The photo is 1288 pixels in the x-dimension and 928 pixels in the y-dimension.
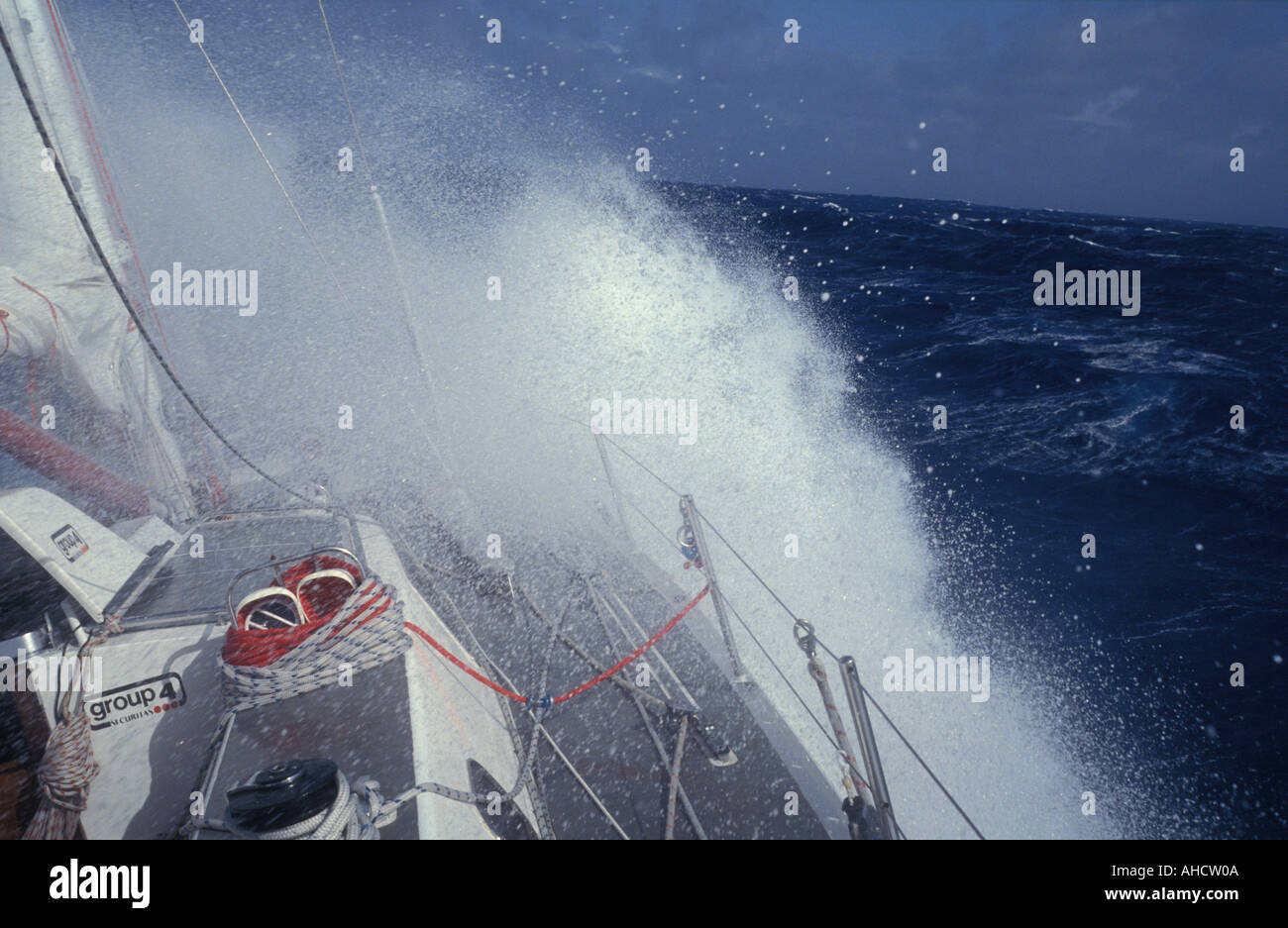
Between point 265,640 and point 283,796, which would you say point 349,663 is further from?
point 283,796

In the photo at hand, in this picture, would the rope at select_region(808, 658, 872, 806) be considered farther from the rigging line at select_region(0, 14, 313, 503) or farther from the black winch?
the rigging line at select_region(0, 14, 313, 503)

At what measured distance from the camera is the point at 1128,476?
1005cm

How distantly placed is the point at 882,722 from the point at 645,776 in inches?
109

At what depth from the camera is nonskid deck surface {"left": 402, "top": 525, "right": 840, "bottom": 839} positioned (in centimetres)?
339

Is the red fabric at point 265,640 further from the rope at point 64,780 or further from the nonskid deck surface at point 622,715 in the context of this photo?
the nonskid deck surface at point 622,715

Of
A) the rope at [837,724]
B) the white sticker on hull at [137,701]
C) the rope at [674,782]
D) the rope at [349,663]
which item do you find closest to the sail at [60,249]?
the white sticker on hull at [137,701]

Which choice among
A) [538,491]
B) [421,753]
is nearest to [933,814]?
[421,753]

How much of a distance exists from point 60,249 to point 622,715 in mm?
5461

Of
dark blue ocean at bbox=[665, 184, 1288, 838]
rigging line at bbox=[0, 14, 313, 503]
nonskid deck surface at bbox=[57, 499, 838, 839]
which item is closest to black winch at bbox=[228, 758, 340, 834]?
nonskid deck surface at bbox=[57, 499, 838, 839]

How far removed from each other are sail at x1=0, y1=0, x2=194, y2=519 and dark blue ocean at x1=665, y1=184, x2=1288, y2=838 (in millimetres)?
8624

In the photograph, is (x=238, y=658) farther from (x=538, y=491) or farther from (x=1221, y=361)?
(x=1221, y=361)

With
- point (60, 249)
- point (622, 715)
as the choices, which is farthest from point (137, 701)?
point (60, 249)

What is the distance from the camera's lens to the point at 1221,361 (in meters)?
13.0

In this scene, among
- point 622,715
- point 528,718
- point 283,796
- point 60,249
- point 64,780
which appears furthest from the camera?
point 60,249
